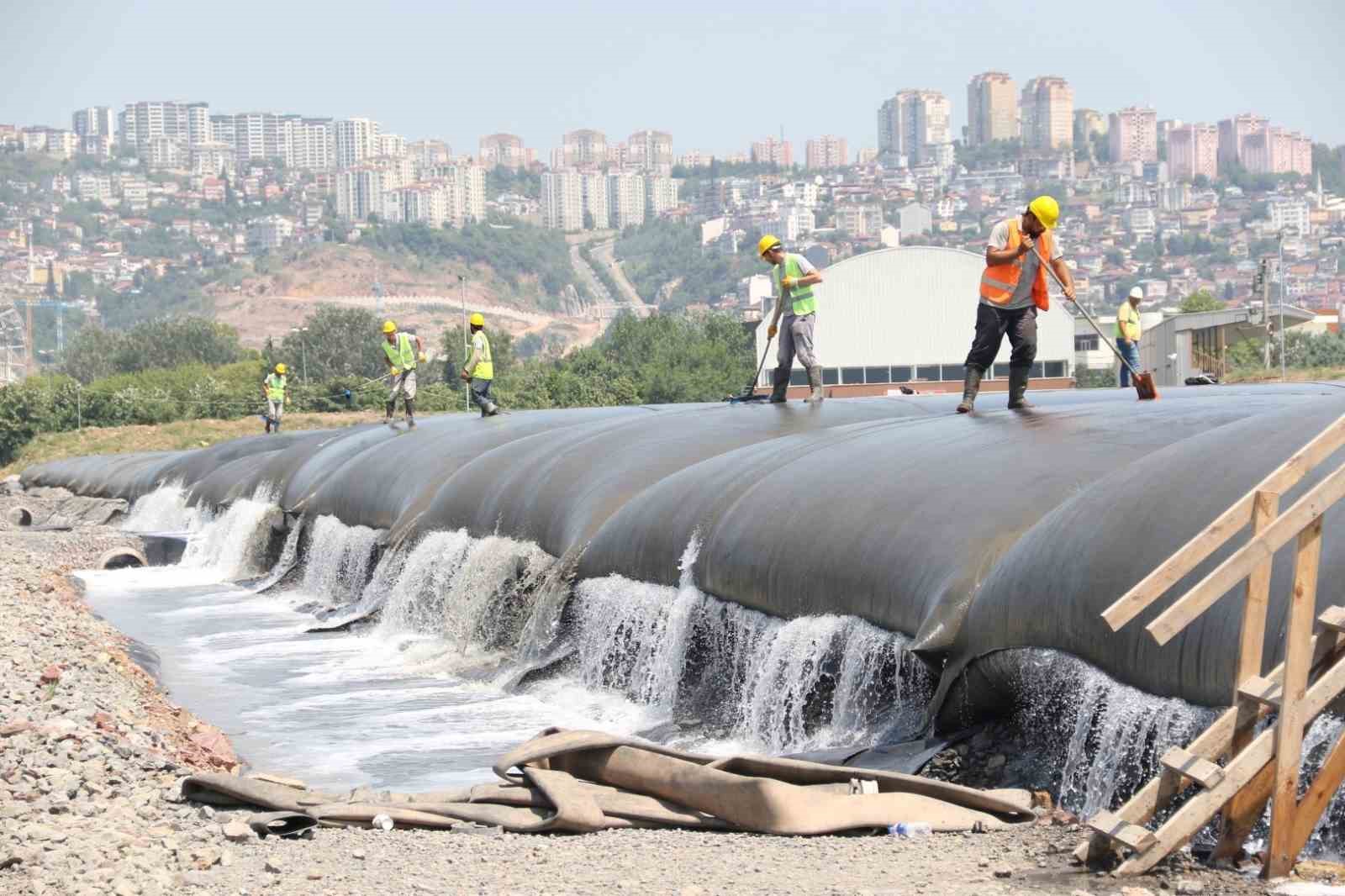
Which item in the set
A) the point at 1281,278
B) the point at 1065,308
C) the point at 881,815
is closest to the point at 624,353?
the point at 1065,308

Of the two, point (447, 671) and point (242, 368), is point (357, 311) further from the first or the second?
point (447, 671)

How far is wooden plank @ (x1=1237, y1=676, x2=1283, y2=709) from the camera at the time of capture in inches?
280

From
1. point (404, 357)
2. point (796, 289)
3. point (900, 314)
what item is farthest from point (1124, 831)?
point (900, 314)

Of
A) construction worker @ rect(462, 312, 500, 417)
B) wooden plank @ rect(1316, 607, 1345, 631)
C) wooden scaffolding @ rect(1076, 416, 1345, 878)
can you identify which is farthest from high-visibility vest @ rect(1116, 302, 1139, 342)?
wooden scaffolding @ rect(1076, 416, 1345, 878)

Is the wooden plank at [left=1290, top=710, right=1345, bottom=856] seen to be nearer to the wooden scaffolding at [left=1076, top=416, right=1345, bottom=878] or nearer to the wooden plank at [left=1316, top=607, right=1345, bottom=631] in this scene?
the wooden scaffolding at [left=1076, top=416, right=1345, bottom=878]

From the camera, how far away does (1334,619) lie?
7.31 metres

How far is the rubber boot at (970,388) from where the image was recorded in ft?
53.2

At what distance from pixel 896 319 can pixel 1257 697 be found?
65.6 meters

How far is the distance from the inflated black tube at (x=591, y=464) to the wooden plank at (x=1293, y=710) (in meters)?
10.3

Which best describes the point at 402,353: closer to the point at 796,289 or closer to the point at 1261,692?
the point at 796,289

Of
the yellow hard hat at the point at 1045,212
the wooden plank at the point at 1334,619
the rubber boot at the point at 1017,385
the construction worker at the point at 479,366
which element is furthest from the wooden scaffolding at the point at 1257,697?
the construction worker at the point at 479,366

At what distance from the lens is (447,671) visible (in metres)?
17.7

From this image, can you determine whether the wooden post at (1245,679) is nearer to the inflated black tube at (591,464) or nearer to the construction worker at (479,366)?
the inflated black tube at (591,464)

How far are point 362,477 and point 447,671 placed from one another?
923 centimetres
